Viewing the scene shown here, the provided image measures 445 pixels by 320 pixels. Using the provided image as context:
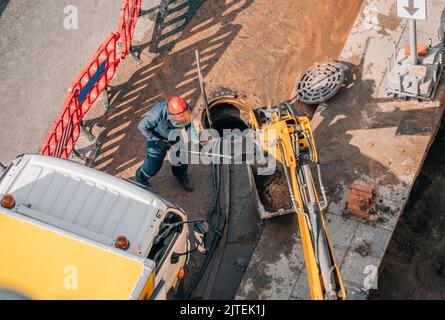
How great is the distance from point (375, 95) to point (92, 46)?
5.76 metres

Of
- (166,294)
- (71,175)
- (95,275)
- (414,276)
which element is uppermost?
(71,175)

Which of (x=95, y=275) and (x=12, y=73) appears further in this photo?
(x=12, y=73)

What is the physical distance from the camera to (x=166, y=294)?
38.0 ft

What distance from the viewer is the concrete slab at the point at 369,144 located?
12.4 m

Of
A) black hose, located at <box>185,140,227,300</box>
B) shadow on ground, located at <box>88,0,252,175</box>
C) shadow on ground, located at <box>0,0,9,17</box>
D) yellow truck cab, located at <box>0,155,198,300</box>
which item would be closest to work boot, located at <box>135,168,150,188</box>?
shadow on ground, located at <box>88,0,252,175</box>

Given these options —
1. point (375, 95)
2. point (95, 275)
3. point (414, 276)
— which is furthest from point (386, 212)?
point (95, 275)

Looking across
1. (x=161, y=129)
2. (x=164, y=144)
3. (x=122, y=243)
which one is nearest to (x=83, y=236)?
(x=122, y=243)

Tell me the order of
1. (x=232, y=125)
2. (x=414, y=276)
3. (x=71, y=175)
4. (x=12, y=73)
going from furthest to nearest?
(x=12, y=73)
(x=232, y=125)
(x=414, y=276)
(x=71, y=175)

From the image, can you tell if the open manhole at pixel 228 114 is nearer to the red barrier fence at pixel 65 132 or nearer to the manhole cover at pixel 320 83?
the manhole cover at pixel 320 83

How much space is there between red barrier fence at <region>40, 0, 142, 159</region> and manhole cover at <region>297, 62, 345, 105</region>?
3.40 metres

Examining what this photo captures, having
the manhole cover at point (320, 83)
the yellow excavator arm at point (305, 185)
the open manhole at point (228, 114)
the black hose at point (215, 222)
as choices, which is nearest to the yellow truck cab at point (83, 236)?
the black hose at point (215, 222)

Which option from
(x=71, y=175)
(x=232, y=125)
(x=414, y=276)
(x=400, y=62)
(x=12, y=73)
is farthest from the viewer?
(x=12, y=73)

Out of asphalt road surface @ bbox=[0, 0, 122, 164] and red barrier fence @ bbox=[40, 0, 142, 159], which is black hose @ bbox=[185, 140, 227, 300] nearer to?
red barrier fence @ bbox=[40, 0, 142, 159]

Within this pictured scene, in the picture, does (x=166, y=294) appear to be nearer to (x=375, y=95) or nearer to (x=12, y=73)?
(x=375, y=95)
